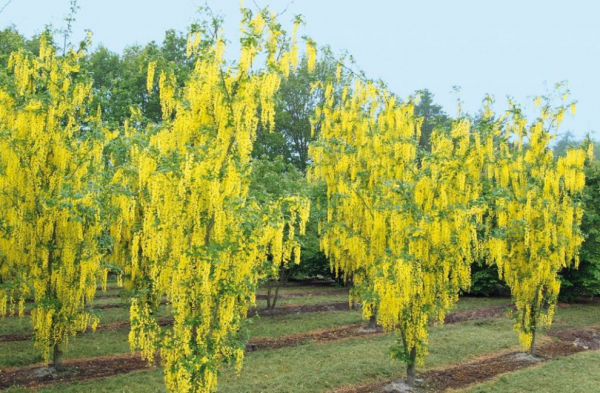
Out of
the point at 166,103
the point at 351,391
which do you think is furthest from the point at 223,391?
the point at 166,103

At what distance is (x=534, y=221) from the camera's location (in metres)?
11.5

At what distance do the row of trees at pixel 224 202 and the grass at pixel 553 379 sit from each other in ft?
3.39

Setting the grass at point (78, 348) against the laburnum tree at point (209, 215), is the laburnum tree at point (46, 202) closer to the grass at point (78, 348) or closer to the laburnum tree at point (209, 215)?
the grass at point (78, 348)

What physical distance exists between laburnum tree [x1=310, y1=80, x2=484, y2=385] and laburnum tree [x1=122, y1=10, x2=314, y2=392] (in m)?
2.68

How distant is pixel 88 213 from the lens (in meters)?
8.42

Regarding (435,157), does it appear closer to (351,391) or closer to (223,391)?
(351,391)

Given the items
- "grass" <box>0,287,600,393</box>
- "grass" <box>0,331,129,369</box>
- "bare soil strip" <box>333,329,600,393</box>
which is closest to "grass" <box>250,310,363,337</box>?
"grass" <box>0,287,600,393</box>

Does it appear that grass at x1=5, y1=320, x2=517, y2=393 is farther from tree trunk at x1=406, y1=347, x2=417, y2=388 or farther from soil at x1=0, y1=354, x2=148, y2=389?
tree trunk at x1=406, y1=347, x2=417, y2=388

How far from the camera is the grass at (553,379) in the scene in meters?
9.12

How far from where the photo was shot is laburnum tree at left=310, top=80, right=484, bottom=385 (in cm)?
868

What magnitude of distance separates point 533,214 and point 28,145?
439 inches

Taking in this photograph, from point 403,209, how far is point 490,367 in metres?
4.82

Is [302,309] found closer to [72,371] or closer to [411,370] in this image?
[411,370]

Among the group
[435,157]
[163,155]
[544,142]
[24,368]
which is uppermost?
[544,142]
